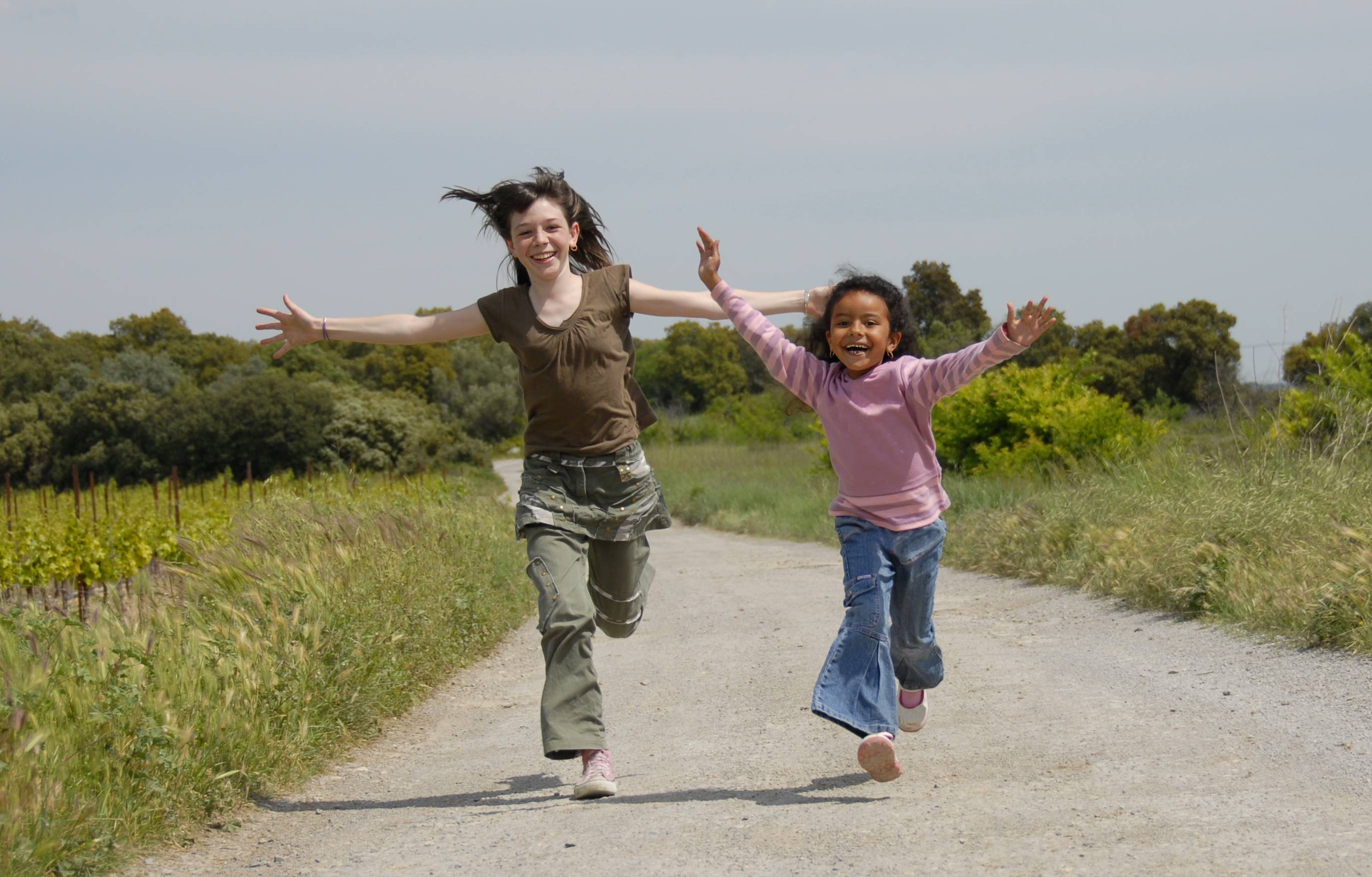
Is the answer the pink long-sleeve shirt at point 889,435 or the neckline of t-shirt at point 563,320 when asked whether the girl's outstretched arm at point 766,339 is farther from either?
the neckline of t-shirt at point 563,320

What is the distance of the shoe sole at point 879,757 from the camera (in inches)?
170

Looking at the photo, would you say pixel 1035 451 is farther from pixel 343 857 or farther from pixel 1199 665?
pixel 343 857

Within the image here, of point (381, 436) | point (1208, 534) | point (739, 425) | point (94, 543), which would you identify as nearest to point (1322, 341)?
point (1208, 534)

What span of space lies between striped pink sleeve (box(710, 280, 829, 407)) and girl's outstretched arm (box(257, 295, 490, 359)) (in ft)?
3.15

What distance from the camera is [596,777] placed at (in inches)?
183

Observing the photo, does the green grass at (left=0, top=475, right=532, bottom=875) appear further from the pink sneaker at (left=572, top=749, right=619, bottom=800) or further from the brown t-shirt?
the brown t-shirt

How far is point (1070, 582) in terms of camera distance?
10.2 metres

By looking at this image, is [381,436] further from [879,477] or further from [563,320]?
[879,477]

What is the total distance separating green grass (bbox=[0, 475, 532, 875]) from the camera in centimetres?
380

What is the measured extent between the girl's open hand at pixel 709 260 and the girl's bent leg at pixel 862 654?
1.04 m

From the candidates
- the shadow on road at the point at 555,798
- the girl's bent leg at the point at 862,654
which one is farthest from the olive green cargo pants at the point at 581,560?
the girl's bent leg at the point at 862,654

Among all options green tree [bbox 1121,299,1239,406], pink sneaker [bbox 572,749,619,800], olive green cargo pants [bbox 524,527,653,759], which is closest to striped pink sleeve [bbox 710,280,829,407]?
Result: olive green cargo pants [bbox 524,527,653,759]

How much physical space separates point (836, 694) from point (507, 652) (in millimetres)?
4490

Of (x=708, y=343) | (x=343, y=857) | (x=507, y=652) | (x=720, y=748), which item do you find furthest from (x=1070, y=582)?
(x=708, y=343)
